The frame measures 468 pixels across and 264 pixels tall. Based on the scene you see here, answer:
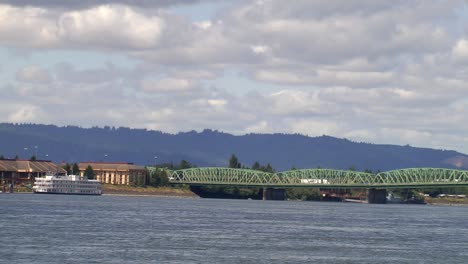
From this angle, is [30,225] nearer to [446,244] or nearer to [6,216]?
[6,216]

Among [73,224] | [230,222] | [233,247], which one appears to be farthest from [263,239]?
[230,222]

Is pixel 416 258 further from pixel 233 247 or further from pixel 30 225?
pixel 30 225

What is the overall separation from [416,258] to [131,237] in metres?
32.0

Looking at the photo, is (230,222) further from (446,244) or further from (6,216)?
(446,244)

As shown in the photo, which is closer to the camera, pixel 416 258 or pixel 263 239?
pixel 416 258

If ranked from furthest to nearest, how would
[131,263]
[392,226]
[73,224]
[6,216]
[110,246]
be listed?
[392,226], [6,216], [73,224], [110,246], [131,263]

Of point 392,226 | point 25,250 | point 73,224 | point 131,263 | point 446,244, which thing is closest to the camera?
point 131,263

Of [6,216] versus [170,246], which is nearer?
[170,246]

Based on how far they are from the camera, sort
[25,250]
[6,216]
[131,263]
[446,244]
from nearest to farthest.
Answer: [131,263], [25,250], [446,244], [6,216]

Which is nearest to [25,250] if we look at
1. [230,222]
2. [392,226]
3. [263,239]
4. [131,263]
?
[131,263]

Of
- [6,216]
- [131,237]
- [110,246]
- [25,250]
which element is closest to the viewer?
[25,250]

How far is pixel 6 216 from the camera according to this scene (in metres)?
166

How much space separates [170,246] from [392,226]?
69506 mm

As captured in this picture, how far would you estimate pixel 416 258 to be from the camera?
11694cm
